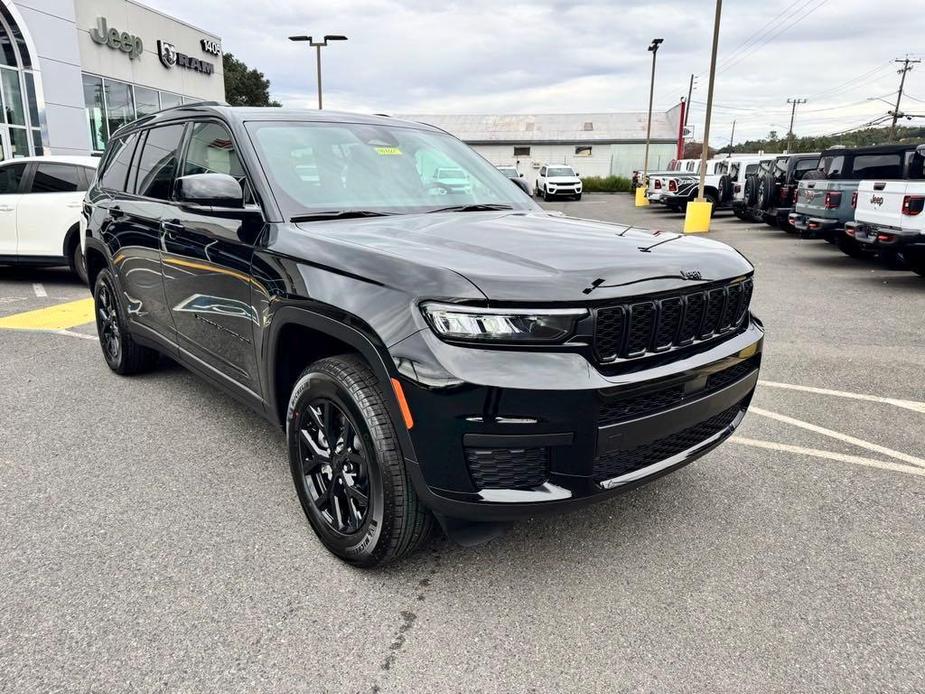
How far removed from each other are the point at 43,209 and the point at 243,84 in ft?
182

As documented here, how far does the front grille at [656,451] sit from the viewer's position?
7.27ft

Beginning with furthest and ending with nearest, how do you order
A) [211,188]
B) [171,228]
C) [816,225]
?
[816,225] → [171,228] → [211,188]

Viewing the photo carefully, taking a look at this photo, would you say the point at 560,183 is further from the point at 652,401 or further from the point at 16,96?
the point at 652,401

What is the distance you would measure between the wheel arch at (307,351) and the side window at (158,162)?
1.56 m

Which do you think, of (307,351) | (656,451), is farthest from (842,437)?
(307,351)

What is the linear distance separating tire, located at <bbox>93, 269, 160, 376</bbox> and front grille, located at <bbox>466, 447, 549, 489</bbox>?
3.50 metres

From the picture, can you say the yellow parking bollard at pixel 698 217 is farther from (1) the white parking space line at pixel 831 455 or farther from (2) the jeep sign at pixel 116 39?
(2) the jeep sign at pixel 116 39

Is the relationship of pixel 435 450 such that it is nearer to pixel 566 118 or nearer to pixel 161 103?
pixel 161 103

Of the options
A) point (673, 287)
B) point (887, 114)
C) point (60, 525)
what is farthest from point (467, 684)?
point (887, 114)

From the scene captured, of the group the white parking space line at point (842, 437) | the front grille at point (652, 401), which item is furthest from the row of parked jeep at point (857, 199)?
the front grille at point (652, 401)

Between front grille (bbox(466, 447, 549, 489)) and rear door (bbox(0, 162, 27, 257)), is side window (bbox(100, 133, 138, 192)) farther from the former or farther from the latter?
rear door (bbox(0, 162, 27, 257))

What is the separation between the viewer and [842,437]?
4.02 meters

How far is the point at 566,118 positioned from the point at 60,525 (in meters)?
63.3

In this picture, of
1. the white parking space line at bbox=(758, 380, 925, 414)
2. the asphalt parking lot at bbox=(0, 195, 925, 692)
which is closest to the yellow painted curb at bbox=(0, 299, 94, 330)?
the asphalt parking lot at bbox=(0, 195, 925, 692)
